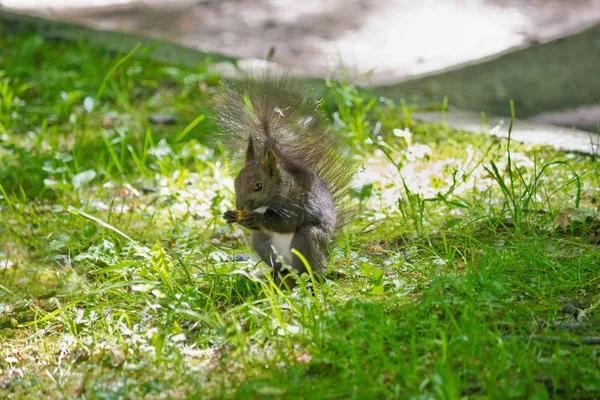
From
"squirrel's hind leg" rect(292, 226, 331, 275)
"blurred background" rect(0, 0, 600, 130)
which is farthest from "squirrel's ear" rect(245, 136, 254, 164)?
"blurred background" rect(0, 0, 600, 130)

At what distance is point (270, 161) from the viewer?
3.13m

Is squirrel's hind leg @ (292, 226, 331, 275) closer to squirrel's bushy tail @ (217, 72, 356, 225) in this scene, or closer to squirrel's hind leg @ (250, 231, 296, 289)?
squirrel's hind leg @ (250, 231, 296, 289)

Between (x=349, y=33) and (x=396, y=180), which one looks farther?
(x=349, y=33)

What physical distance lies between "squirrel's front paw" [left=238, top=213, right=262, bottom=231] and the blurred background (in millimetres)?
2791

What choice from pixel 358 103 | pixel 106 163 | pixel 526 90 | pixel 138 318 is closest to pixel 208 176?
pixel 106 163

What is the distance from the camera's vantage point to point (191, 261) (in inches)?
144

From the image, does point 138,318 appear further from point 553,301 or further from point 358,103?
point 358,103

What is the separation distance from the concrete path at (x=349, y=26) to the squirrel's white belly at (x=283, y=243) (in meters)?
3.37

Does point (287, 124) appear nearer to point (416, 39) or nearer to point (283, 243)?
point (283, 243)

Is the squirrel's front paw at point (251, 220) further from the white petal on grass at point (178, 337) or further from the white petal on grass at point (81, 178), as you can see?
the white petal on grass at point (81, 178)

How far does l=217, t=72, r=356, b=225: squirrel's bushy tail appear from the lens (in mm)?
3373

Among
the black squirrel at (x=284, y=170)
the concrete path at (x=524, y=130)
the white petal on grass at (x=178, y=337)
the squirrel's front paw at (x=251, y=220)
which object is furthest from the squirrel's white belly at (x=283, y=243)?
the concrete path at (x=524, y=130)

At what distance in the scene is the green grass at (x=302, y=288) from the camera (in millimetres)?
2447

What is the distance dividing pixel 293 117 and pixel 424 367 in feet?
4.42
